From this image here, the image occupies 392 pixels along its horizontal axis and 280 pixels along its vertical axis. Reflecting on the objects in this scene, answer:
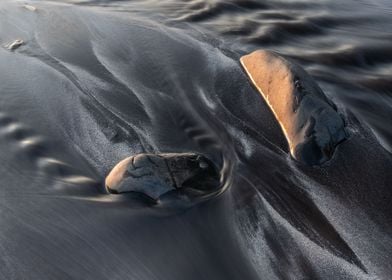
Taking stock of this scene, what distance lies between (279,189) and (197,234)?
53 cm

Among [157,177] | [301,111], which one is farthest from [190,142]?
[301,111]

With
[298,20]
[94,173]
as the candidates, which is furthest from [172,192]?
[298,20]

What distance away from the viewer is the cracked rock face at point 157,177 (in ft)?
7.57

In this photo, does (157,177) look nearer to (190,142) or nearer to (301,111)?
(190,142)

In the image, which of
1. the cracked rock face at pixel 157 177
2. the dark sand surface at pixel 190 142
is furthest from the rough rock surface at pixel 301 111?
the cracked rock face at pixel 157 177

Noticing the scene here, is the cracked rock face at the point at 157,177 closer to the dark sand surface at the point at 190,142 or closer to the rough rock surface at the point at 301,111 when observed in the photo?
the dark sand surface at the point at 190,142

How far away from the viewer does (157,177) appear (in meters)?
2.32

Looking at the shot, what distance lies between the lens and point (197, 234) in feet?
7.17

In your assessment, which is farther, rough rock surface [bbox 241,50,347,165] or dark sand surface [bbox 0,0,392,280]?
rough rock surface [bbox 241,50,347,165]

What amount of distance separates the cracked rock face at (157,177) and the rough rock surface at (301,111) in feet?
1.88

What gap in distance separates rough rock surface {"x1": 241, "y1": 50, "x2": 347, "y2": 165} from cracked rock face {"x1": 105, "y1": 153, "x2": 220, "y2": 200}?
22.5 inches

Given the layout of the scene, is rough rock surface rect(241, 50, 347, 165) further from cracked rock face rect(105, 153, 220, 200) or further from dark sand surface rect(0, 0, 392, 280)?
cracked rock face rect(105, 153, 220, 200)

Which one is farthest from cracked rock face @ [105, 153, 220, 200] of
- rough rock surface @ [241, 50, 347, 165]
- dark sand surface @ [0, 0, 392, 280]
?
rough rock surface @ [241, 50, 347, 165]

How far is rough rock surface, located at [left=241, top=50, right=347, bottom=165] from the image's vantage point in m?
2.57
